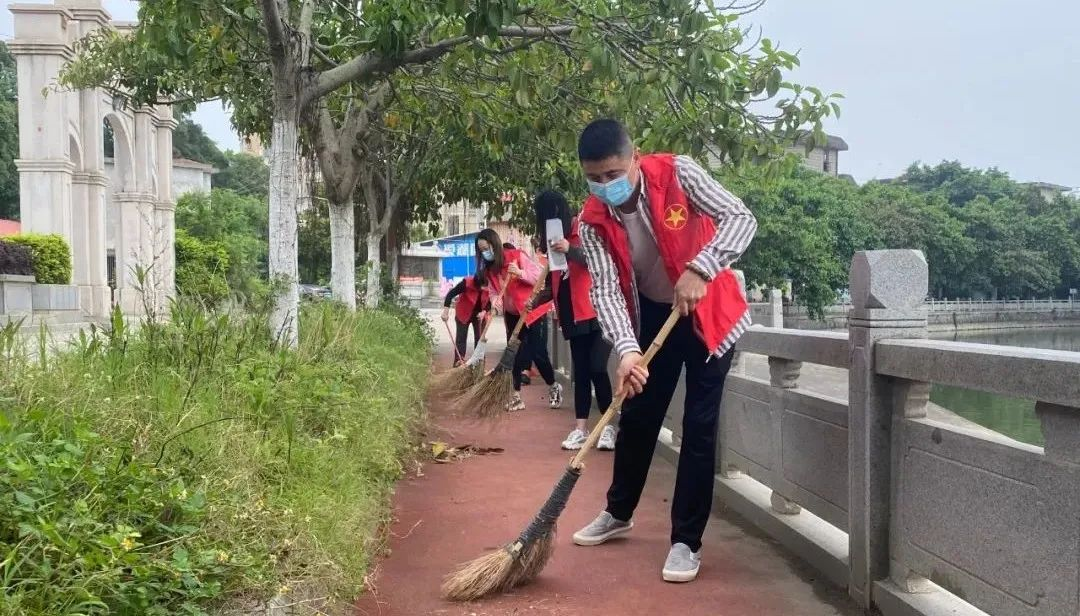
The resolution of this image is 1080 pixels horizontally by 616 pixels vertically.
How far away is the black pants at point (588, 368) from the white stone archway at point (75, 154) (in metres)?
11.4

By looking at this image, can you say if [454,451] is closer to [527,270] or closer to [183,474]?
[527,270]

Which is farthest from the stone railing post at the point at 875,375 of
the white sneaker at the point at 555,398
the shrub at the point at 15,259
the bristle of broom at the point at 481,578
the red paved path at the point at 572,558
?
the shrub at the point at 15,259

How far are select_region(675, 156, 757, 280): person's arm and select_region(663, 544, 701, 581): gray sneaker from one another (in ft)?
3.74

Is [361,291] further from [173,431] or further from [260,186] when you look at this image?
[260,186]

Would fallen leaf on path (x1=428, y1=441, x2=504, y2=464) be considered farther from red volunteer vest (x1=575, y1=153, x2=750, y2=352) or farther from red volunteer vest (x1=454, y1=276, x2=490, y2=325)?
red volunteer vest (x1=575, y1=153, x2=750, y2=352)

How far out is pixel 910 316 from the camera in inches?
118

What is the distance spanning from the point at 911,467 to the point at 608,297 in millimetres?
1258

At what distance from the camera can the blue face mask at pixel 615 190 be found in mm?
3311

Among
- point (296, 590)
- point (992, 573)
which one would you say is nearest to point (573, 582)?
point (296, 590)

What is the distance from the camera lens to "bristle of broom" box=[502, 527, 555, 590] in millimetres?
3311

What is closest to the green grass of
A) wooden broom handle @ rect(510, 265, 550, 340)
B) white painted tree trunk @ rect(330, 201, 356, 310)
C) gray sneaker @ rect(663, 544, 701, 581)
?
gray sneaker @ rect(663, 544, 701, 581)

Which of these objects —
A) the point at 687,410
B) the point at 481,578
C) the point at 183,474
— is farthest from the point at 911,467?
the point at 183,474

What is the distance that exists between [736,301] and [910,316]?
2.12 feet

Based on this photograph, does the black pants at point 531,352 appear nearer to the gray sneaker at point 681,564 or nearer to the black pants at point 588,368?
the black pants at point 588,368
